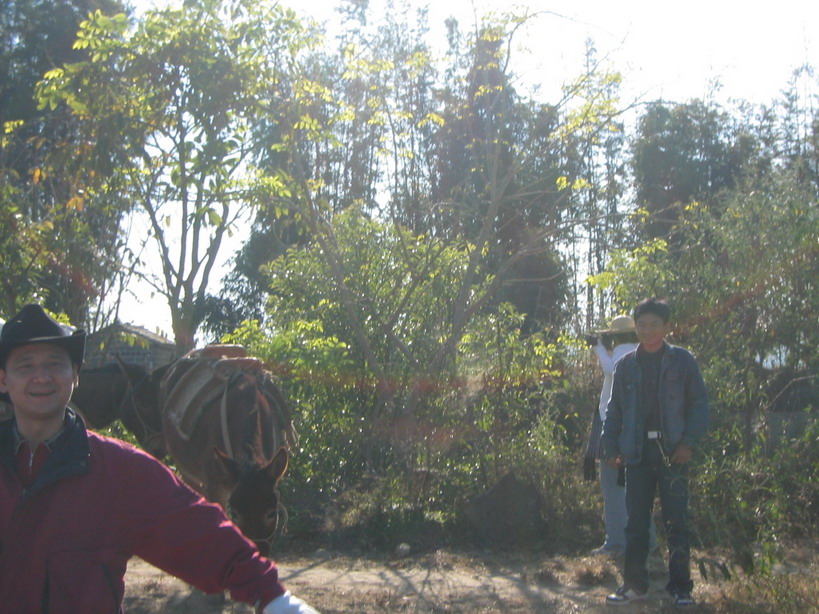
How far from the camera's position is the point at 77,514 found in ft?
7.13

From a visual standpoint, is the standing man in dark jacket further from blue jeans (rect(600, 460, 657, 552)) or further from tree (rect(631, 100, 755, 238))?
tree (rect(631, 100, 755, 238))

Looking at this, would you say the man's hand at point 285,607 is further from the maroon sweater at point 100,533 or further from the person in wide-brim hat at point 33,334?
the person in wide-brim hat at point 33,334

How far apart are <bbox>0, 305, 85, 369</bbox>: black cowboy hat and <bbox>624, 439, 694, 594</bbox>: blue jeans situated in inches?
136

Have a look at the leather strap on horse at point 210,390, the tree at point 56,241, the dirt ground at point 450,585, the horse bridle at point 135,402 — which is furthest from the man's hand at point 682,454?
the tree at point 56,241

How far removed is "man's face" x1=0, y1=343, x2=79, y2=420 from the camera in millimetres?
2354

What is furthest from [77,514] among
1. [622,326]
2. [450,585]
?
[622,326]

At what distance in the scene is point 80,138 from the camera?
29.0 feet

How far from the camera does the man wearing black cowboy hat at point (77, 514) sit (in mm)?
2117

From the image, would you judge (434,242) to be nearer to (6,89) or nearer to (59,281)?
(59,281)

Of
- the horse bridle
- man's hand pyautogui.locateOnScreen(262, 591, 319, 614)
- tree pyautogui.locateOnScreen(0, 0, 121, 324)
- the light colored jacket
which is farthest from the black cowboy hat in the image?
tree pyautogui.locateOnScreen(0, 0, 121, 324)

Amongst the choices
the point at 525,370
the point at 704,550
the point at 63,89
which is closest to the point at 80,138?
the point at 63,89

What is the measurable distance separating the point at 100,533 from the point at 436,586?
157 inches

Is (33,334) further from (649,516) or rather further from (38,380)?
(649,516)

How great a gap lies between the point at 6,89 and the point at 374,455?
1416cm
